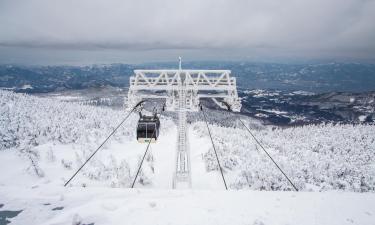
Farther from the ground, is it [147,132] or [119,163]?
[147,132]

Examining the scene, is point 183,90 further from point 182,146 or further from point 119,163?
point 119,163

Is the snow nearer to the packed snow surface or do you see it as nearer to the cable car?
the packed snow surface

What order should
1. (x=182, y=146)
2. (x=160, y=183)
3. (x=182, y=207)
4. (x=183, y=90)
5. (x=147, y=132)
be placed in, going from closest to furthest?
(x=182, y=207) → (x=182, y=146) → (x=183, y=90) → (x=147, y=132) → (x=160, y=183)

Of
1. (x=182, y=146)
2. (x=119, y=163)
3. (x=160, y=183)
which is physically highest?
(x=182, y=146)

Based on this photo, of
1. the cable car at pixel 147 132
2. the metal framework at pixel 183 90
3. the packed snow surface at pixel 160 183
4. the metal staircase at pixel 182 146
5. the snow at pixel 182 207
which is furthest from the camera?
the cable car at pixel 147 132

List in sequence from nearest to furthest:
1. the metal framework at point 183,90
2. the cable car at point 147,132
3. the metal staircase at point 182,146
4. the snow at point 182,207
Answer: the snow at point 182,207, the metal staircase at point 182,146, the metal framework at point 183,90, the cable car at point 147,132

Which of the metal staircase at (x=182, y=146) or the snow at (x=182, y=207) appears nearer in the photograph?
the snow at (x=182, y=207)

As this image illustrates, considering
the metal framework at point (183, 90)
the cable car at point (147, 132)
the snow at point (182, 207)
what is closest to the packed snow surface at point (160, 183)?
the snow at point (182, 207)

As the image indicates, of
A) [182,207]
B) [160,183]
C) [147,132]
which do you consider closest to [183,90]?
[147,132]

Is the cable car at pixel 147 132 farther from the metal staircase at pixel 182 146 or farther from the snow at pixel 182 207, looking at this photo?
the snow at pixel 182 207
